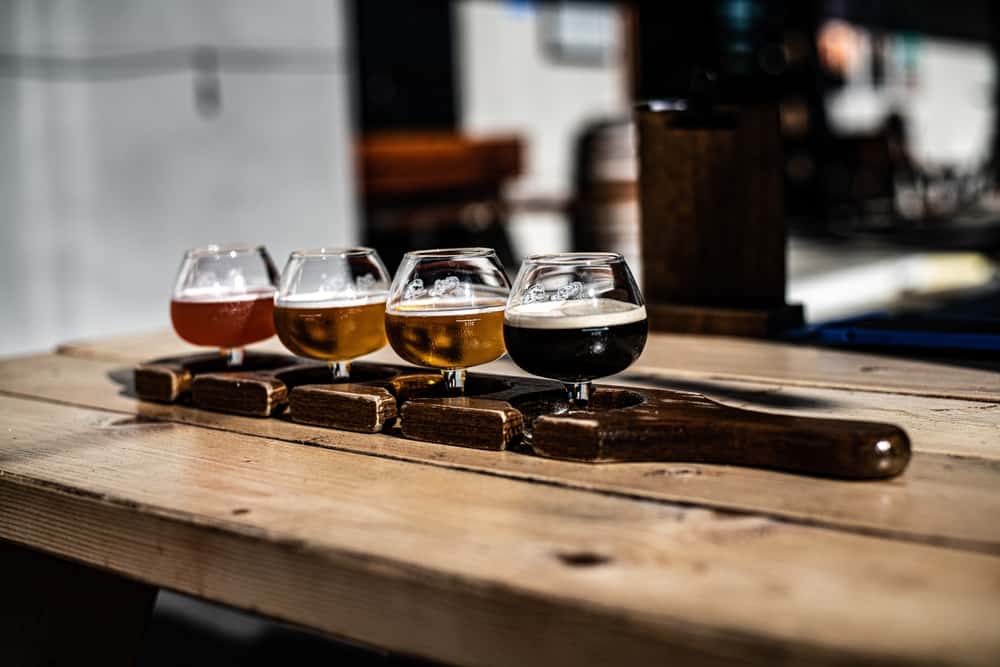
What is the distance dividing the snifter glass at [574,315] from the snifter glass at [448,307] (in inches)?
2.5

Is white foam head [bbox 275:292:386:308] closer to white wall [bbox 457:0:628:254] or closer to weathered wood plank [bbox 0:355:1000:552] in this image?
weathered wood plank [bbox 0:355:1000:552]

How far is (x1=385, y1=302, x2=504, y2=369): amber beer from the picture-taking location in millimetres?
963

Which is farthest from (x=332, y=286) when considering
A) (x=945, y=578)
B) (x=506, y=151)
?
(x=506, y=151)

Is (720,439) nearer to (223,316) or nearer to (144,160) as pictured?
(223,316)

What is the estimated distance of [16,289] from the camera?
130 inches

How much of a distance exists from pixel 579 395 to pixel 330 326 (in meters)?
0.27

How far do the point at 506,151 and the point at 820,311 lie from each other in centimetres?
257

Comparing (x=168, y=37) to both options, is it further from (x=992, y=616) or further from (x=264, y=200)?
(x=992, y=616)

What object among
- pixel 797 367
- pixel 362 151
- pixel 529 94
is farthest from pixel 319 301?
pixel 529 94

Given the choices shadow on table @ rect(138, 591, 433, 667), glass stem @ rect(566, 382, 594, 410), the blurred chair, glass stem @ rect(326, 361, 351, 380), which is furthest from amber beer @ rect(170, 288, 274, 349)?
the blurred chair

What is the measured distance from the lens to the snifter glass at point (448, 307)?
3.17 ft

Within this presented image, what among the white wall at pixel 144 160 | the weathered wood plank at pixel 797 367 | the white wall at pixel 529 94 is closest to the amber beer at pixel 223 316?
the weathered wood plank at pixel 797 367

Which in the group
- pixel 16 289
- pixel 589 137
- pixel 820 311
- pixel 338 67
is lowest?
pixel 820 311

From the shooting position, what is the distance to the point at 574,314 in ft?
2.93
